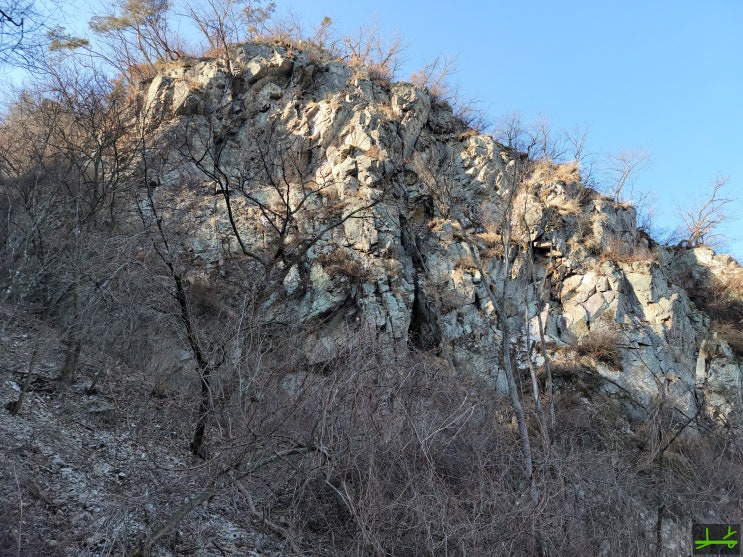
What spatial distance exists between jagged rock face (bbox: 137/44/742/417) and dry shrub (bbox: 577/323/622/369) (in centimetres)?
16

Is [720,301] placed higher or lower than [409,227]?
lower

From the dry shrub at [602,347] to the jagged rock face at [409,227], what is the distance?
16 centimetres

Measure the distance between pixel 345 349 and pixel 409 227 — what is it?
762 centimetres

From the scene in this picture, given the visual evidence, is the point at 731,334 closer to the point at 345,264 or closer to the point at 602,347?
the point at 602,347

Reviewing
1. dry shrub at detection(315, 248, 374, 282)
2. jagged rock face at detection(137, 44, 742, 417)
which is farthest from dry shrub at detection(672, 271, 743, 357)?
dry shrub at detection(315, 248, 374, 282)

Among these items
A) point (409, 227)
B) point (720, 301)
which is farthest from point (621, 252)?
point (409, 227)

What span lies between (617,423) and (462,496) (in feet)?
24.6

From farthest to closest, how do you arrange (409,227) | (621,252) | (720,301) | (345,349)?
(720,301)
(621,252)
(409,227)
(345,349)

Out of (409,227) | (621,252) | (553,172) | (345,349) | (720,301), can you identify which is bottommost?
(345,349)

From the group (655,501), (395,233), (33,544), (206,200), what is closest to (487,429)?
(655,501)

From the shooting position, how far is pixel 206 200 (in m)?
13.0

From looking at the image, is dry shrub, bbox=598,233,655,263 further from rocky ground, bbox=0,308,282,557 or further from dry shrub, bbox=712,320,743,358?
rocky ground, bbox=0,308,282,557

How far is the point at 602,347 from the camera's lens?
12.1 m

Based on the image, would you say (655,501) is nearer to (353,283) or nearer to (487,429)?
(487,429)
